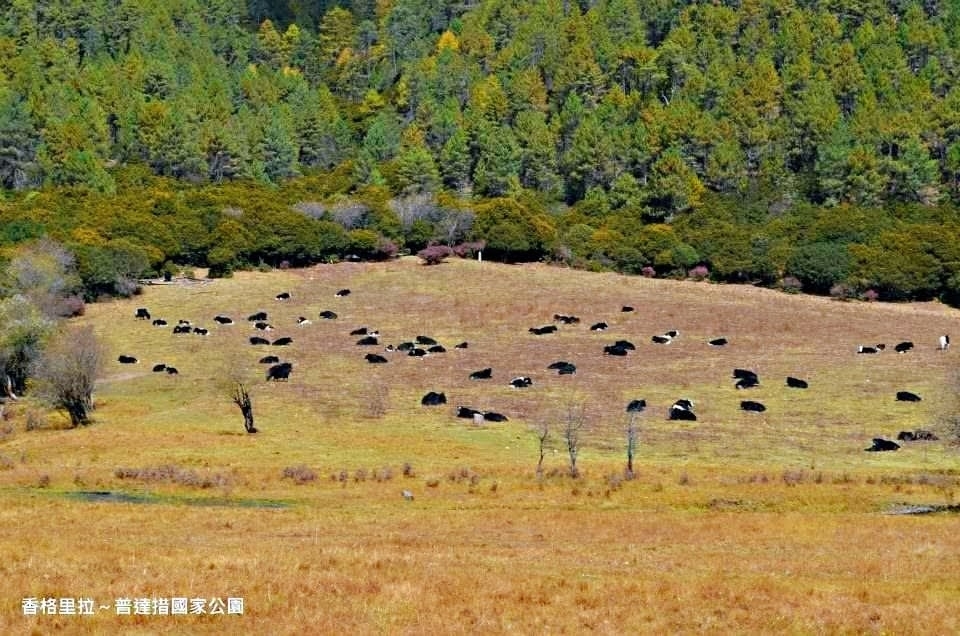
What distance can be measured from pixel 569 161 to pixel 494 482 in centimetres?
12058

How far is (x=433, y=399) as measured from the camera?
66.1m

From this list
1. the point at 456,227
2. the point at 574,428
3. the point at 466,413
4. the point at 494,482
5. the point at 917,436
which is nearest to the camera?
the point at 494,482

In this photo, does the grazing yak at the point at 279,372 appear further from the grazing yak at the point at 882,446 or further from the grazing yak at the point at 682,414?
the grazing yak at the point at 882,446

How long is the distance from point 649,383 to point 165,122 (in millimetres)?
116609

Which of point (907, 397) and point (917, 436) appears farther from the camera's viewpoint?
point (907, 397)

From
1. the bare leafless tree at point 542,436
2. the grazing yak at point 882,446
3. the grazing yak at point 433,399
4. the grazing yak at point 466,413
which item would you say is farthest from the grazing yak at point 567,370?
the grazing yak at point 882,446

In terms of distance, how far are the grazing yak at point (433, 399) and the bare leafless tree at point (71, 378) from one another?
17.3 metres

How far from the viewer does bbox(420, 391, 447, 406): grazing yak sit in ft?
216

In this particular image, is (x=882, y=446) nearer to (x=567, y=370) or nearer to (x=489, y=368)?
(x=567, y=370)

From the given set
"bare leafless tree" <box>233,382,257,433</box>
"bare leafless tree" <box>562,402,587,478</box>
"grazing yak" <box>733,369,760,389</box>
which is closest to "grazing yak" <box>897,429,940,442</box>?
"bare leafless tree" <box>562,402,587,478</box>

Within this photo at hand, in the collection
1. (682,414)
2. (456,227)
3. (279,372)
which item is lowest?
(279,372)

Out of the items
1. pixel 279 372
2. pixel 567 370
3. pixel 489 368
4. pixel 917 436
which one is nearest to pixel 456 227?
pixel 489 368

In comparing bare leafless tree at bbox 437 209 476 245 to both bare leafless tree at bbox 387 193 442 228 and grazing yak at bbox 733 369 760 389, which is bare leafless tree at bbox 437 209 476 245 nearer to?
bare leafless tree at bbox 387 193 442 228

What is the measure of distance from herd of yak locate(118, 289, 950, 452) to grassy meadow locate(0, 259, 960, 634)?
2.63 ft
